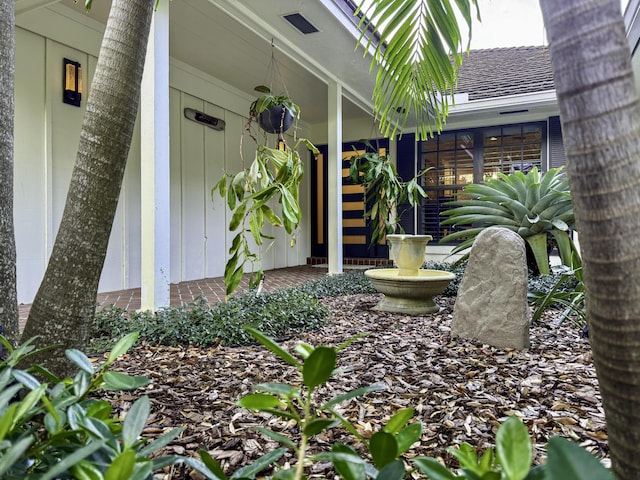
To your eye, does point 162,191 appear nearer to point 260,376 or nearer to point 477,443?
point 260,376

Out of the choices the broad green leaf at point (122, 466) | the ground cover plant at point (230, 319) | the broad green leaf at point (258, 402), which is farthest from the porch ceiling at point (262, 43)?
the broad green leaf at point (122, 466)

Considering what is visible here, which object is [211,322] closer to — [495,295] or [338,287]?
[495,295]

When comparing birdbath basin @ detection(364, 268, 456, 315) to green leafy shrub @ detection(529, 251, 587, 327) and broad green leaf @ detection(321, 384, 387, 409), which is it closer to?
green leafy shrub @ detection(529, 251, 587, 327)

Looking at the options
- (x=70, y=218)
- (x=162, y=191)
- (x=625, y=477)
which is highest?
(x=162, y=191)

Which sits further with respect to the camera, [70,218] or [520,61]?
[520,61]

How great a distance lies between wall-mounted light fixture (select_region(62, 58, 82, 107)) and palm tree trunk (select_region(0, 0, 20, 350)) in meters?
3.97

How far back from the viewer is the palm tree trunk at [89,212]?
1.12 meters

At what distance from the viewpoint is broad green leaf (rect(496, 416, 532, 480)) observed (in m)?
0.39

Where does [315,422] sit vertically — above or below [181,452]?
above

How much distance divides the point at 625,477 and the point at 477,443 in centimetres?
100

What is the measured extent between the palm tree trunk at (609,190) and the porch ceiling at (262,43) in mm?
4084

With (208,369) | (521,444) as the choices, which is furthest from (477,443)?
(208,369)

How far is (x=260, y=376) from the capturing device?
2.07 m

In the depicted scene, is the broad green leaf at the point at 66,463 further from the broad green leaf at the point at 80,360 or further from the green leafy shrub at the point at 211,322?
the green leafy shrub at the point at 211,322
